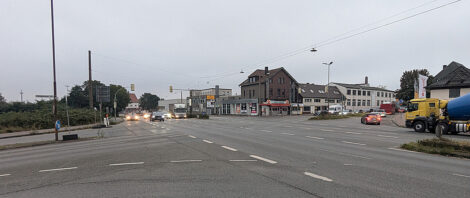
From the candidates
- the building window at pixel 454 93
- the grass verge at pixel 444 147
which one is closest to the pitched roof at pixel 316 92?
the building window at pixel 454 93

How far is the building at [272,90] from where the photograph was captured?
54.5 meters

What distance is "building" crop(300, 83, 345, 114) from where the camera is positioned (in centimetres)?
6057

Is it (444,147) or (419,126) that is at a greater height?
(444,147)

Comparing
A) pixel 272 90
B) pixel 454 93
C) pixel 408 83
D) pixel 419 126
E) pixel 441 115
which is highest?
pixel 408 83

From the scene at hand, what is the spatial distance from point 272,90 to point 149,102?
124916 mm

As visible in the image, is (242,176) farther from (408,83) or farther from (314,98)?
(408,83)

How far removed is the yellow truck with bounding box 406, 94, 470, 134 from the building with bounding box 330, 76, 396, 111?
51737 millimetres

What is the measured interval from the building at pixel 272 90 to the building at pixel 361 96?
18.5 metres

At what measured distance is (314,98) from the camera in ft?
205

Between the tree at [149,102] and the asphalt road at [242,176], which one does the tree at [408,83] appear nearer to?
the asphalt road at [242,176]

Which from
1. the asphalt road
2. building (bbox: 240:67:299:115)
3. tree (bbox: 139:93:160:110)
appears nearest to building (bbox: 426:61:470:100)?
building (bbox: 240:67:299:115)

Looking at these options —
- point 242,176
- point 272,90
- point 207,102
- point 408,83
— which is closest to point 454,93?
point 272,90

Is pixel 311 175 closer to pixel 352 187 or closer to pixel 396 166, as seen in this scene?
pixel 352 187

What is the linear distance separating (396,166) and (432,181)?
4.70ft
